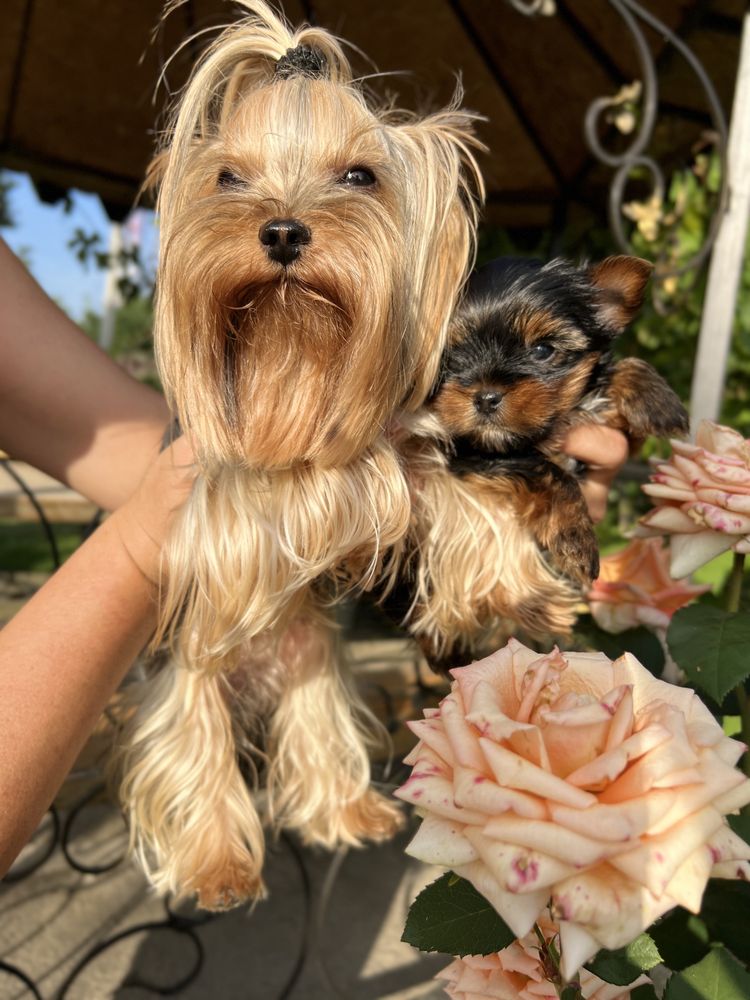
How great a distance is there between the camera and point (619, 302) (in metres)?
0.94

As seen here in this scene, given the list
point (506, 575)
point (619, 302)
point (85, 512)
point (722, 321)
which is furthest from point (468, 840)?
point (85, 512)

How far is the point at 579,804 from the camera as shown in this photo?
0.42 meters

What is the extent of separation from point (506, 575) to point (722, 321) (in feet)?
3.67

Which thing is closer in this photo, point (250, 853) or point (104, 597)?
point (104, 597)

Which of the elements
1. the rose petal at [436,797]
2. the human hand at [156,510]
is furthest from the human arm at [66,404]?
the rose petal at [436,797]

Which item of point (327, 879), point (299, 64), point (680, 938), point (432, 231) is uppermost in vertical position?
point (299, 64)

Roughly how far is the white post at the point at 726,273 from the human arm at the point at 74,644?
127 cm

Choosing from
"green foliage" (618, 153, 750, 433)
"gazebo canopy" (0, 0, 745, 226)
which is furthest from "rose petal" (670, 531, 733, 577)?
"gazebo canopy" (0, 0, 745, 226)

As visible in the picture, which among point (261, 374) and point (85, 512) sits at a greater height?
point (261, 374)

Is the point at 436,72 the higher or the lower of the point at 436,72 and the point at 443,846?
the higher

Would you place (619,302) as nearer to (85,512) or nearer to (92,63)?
(85,512)

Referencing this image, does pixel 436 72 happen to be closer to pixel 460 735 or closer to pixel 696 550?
pixel 696 550

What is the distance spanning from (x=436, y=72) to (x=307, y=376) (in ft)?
8.43

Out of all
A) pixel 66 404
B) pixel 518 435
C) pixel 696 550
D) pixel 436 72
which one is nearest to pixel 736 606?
pixel 696 550
